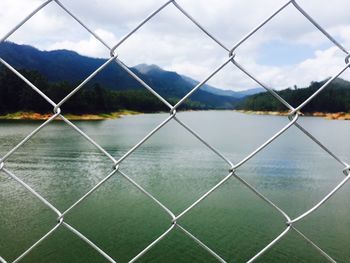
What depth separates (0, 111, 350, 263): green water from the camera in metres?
5.38

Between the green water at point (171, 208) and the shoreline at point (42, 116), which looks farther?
the shoreline at point (42, 116)

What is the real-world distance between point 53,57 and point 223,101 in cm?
5612

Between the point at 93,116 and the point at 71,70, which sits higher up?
the point at 71,70

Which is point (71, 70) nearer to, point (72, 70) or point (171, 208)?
point (72, 70)

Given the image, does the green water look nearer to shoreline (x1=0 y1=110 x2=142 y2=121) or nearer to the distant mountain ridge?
shoreline (x1=0 y1=110 x2=142 y2=121)

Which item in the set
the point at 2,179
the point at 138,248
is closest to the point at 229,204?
the point at 138,248

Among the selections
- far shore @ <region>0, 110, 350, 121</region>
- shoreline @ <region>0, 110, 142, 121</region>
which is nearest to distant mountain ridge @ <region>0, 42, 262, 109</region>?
far shore @ <region>0, 110, 350, 121</region>

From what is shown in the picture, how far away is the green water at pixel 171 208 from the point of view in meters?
5.38

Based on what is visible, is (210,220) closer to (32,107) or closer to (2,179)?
(2,179)

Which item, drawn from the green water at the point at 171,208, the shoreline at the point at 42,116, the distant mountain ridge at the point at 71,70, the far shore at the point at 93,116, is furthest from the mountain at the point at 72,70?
the green water at the point at 171,208

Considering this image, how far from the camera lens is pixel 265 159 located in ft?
43.2

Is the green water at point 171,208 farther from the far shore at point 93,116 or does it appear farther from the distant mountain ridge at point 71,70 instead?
the distant mountain ridge at point 71,70

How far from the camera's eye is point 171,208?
24.4ft

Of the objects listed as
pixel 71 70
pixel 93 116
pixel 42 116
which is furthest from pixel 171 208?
pixel 71 70
